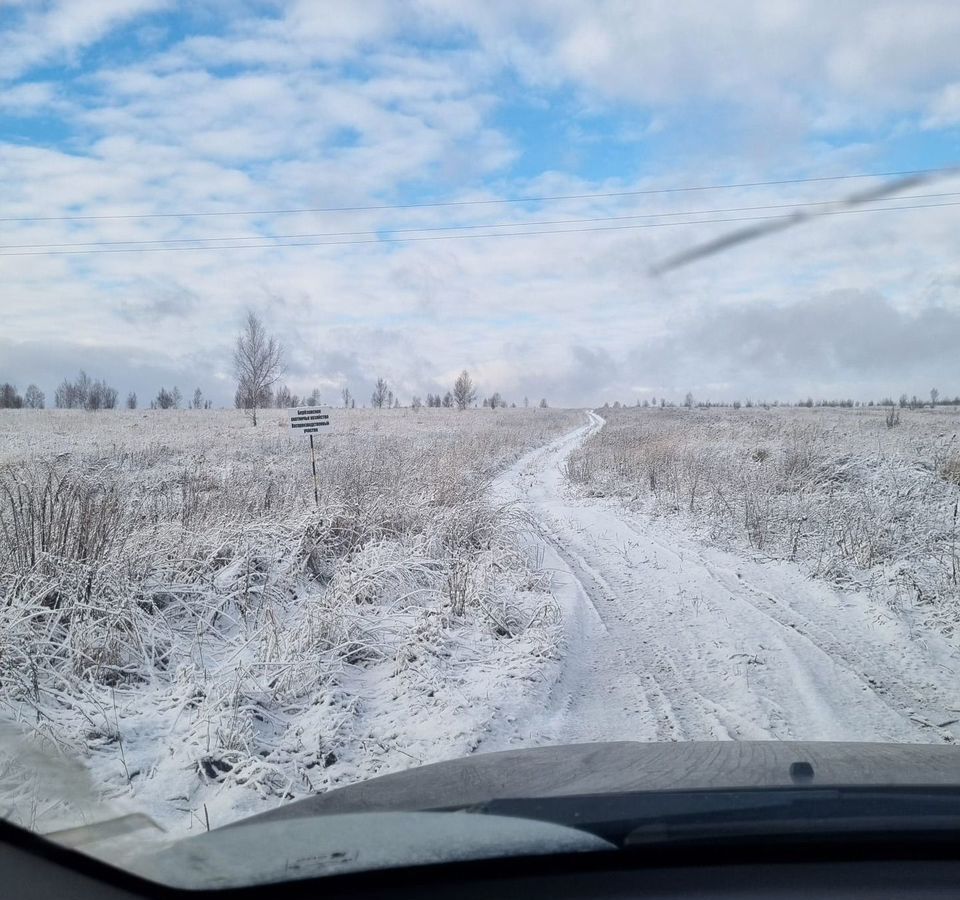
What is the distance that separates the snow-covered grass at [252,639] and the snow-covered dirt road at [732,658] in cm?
51

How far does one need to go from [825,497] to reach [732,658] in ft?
24.7

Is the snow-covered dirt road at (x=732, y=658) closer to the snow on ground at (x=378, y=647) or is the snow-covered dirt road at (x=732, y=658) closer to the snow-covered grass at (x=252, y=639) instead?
the snow on ground at (x=378, y=647)

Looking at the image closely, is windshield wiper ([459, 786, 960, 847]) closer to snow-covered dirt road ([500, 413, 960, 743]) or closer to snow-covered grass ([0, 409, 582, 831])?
snow-covered grass ([0, 409, 582, 831])

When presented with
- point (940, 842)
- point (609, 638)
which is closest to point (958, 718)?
point (609, 638)

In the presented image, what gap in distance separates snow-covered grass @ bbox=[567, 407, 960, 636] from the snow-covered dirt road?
60 cm

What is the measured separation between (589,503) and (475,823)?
13729 mm

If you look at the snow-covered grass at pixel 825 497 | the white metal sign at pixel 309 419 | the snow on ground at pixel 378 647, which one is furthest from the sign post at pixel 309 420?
the snow-covered grass at pixel 825 497

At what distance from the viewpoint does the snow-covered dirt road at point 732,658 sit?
5.36m

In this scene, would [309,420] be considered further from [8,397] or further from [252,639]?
[8,397]

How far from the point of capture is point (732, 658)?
6660mm

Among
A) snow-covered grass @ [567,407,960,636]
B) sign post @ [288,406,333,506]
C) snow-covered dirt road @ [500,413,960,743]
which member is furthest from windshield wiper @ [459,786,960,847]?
sign post @ [288,406,333,506]

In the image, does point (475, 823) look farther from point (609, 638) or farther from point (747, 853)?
point (609, 638)

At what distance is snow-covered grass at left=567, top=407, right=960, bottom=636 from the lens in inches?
358

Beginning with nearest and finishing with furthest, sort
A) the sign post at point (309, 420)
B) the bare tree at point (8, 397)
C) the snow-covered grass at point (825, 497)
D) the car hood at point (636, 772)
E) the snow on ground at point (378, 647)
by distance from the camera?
the car hood at point (636, 772), the snow on ground at point (378, 647), the snow-covered grass at point (825, 497), the sign post at point (309, 420), the bare tree at point (8, 397)
